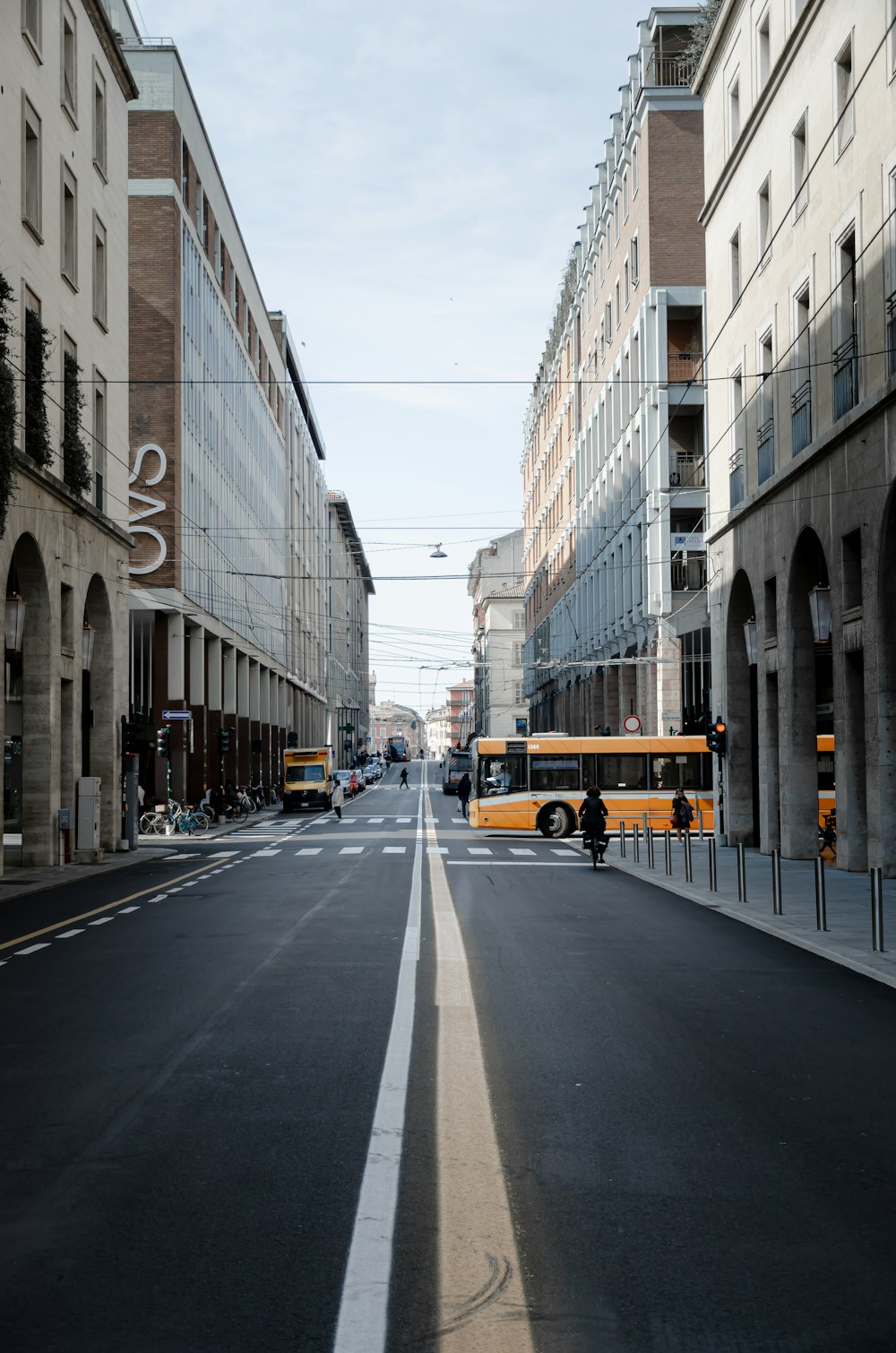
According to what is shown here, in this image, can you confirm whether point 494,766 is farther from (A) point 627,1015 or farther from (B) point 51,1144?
(B) point 51,1144

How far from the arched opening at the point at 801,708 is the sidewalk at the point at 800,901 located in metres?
0.88

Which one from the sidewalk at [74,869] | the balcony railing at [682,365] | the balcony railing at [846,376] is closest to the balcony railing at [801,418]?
the balcony railing at [846,376]

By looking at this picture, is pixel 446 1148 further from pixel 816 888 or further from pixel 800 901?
pixel 800 901

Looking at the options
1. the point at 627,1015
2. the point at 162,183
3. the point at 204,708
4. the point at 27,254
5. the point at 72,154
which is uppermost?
the point at 162,183

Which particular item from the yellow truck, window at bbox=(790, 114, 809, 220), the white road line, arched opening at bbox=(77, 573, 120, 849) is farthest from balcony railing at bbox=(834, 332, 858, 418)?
the yellow truck

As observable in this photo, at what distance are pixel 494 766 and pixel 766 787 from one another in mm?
11154

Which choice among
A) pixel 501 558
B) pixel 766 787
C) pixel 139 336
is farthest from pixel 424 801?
pixel 501 558

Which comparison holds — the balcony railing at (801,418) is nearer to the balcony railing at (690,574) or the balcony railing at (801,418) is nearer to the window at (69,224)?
the window at (69,224)

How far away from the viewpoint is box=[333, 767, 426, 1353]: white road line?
4.32 meters

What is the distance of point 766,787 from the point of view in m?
30.6

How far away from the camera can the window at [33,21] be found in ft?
93.5

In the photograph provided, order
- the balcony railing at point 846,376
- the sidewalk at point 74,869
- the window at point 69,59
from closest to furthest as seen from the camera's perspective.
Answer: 1. the sidewalk at point 74,869
2. the balcony railing at point 846,376
3. the window at point 69,59

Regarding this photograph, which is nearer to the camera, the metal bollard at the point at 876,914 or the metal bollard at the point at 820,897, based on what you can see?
the metal bollard at the point at 876,914

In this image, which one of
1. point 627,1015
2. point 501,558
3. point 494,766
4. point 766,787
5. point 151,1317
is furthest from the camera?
point 501,558
